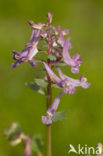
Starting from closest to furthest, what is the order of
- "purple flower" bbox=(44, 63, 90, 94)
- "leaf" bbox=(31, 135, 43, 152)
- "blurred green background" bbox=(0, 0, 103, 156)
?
1. "purple flower" bbox=(44, 63, 90, 94)
2. "leaf" bbox=(31, 135, 43, 152)
3. "blurred green background" bbox=(0, 0, 103, 156)


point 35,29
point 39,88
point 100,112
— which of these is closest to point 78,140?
point 100,112

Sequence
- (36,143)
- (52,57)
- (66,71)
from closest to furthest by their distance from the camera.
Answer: (52,57)
(36,143)
(66,71)

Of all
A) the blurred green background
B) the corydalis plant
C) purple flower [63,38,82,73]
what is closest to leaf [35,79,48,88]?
the corydalis plant

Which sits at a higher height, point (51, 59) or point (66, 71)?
point (66, 71)

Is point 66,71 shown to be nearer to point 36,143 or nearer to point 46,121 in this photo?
point 36,143

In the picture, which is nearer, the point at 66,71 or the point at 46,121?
the point at 46,121

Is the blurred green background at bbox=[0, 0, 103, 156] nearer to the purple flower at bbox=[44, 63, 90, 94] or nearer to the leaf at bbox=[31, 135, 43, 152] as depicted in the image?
the leaf at bbox=[31, 135, 43, 152]

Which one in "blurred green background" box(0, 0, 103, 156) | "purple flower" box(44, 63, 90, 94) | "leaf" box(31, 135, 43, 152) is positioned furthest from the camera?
"blurred green background" box(0, 0, 103, 156)

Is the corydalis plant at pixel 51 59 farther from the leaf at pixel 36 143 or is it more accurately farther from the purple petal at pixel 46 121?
the leaf at pixel 36 143

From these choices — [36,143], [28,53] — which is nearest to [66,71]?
[36,143]

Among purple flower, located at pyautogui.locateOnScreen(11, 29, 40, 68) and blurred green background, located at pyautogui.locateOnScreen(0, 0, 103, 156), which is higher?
blurred green background, located at pyautogui.locateOnScreen(0, 0, 103, 156)
